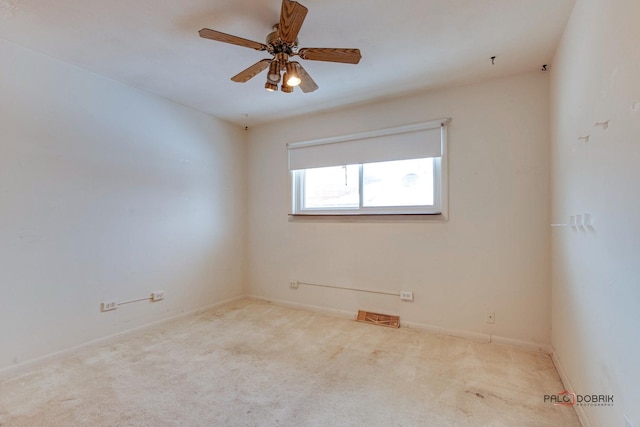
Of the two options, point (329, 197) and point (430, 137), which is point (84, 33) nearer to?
point (329, 197)

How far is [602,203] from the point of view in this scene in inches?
56.1

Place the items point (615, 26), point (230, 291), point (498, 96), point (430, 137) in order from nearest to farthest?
point (615, 26)
point (498, 96)
point (430, 137)
point (230, 291)

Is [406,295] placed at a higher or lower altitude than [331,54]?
lower

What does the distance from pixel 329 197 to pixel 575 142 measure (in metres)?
2.39

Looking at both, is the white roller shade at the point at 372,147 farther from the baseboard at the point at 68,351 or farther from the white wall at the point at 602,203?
the baseboard at the point at 68,351

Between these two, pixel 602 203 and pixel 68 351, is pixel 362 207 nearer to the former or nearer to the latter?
pixel 602 203

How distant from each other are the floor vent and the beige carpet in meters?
0.20

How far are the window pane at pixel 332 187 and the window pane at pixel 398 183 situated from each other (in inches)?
6.3

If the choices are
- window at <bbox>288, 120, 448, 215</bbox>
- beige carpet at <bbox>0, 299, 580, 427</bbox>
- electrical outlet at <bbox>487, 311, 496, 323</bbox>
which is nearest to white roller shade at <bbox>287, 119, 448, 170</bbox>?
window at <bbox>288, 120, 448, 215</bbox>

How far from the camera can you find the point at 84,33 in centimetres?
206

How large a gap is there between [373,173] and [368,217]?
0.51 meters

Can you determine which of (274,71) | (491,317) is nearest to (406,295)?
(491,317)

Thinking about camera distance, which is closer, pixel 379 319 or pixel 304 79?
pixel 304 79

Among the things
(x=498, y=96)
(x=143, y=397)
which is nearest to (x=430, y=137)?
(x=498, y=96)
